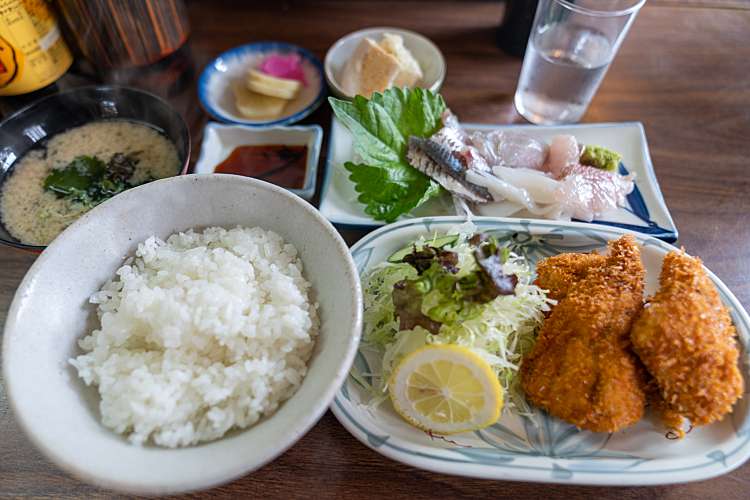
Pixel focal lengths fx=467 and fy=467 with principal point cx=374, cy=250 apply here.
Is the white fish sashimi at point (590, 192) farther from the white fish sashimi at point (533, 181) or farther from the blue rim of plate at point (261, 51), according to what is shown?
the blue rim of plate at point (261, 51)

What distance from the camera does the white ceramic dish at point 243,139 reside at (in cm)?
212

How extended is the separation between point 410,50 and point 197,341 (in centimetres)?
200

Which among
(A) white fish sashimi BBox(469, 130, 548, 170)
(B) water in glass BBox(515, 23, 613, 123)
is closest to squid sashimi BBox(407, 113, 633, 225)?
(A) white fish sashimi BBox(469, 130, 548, 170)

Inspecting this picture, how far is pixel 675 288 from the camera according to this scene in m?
1.37

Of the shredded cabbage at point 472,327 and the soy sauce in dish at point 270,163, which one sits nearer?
the shredded cabbage at point 472,327

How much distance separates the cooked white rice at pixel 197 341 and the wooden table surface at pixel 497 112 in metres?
0.30

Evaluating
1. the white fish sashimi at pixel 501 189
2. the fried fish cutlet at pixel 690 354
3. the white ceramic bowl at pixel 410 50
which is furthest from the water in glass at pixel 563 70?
the fried fish cutlet at pixel 690 354

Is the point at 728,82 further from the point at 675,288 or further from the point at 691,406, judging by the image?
the point at 691,406

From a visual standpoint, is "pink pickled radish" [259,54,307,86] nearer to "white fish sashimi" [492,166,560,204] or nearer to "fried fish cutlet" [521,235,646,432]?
"white fish sashimi" [492,166,560,204]

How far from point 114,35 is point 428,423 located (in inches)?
84.2

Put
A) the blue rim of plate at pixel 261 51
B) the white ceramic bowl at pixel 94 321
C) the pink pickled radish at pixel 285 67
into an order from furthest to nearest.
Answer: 1. the pink pickled radish at pixel 285 67
2. the blue rim of plate at pixel 261 51
3. the white ceramic bowl at pixel 94 321

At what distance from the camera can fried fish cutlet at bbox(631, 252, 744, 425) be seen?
1.25m

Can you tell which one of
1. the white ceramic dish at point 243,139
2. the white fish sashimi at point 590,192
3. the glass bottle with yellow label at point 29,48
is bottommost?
the white fish sashimi at point 590,192

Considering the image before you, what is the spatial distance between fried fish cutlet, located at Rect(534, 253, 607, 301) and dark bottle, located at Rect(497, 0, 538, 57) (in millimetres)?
1515
